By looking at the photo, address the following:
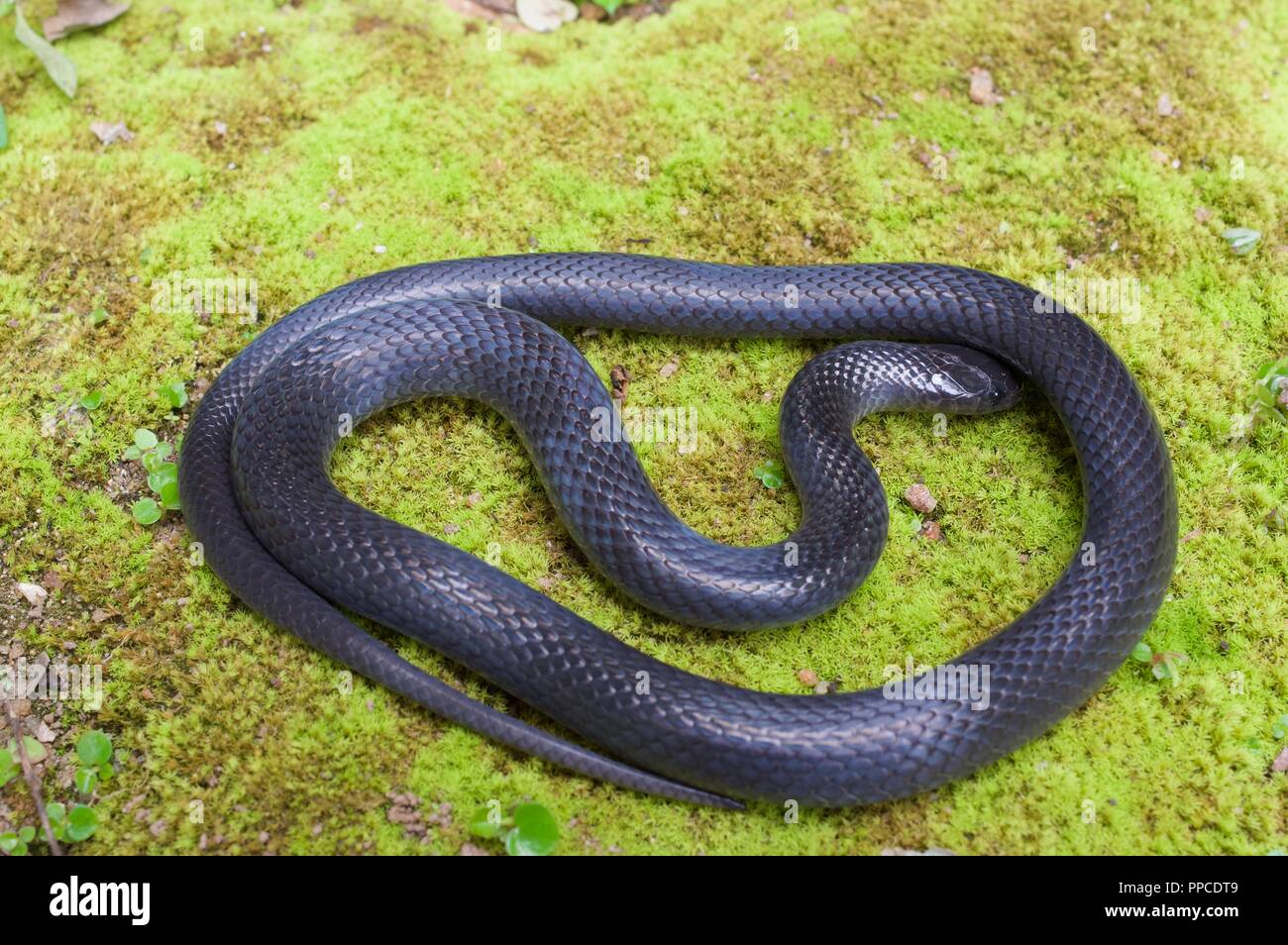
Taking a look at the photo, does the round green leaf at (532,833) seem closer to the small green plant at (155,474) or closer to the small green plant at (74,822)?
the small green plant at (74,822)

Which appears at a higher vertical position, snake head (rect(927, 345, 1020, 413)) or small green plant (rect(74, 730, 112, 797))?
snake head (rect(927, 345, 1020, 413))

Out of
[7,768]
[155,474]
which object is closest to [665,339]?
[155,474]

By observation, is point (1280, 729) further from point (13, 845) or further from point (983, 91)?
point (13, 845)

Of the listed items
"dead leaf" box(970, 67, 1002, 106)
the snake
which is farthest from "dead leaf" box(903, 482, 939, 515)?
"dead leaf" box(970, 67, 1002, 106)

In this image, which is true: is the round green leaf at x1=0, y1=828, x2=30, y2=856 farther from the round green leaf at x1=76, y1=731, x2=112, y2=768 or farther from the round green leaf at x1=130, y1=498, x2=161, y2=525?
the round green leaf at x1=130, y1=498, x2=161, y2=525

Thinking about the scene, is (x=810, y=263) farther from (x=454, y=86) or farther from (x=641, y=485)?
(x=454, y=86)
